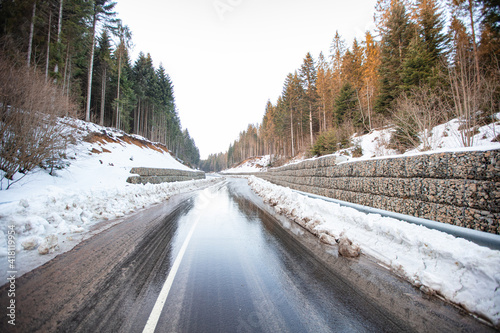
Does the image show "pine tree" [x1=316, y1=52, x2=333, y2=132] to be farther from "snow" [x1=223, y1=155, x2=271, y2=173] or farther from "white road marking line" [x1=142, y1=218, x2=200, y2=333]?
"white road marking line" [x1=142, y1=218, x2=200, y2=333]

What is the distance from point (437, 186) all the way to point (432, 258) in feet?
5.87

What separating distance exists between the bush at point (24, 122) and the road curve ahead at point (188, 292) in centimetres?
558

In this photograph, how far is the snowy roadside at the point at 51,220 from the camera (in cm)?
347

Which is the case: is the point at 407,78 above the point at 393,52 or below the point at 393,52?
below

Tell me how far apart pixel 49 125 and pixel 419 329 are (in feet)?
37.9

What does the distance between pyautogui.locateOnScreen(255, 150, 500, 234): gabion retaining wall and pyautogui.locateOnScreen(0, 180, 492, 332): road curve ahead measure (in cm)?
272

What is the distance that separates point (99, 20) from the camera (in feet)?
73.4

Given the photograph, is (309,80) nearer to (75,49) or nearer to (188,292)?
(75,49)

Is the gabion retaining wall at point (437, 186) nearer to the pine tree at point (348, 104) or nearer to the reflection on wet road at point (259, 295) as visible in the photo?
the reflection on wet road at point (259, 295)

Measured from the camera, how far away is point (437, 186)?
13.3ft

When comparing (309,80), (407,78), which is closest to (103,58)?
(309,80)

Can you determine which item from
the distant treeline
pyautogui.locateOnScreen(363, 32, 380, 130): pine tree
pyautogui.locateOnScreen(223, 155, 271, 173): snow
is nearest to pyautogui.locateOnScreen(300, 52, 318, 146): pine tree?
the distant treeline

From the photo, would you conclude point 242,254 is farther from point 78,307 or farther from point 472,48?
point 472,48

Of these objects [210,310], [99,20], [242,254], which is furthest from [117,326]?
[99,20]
